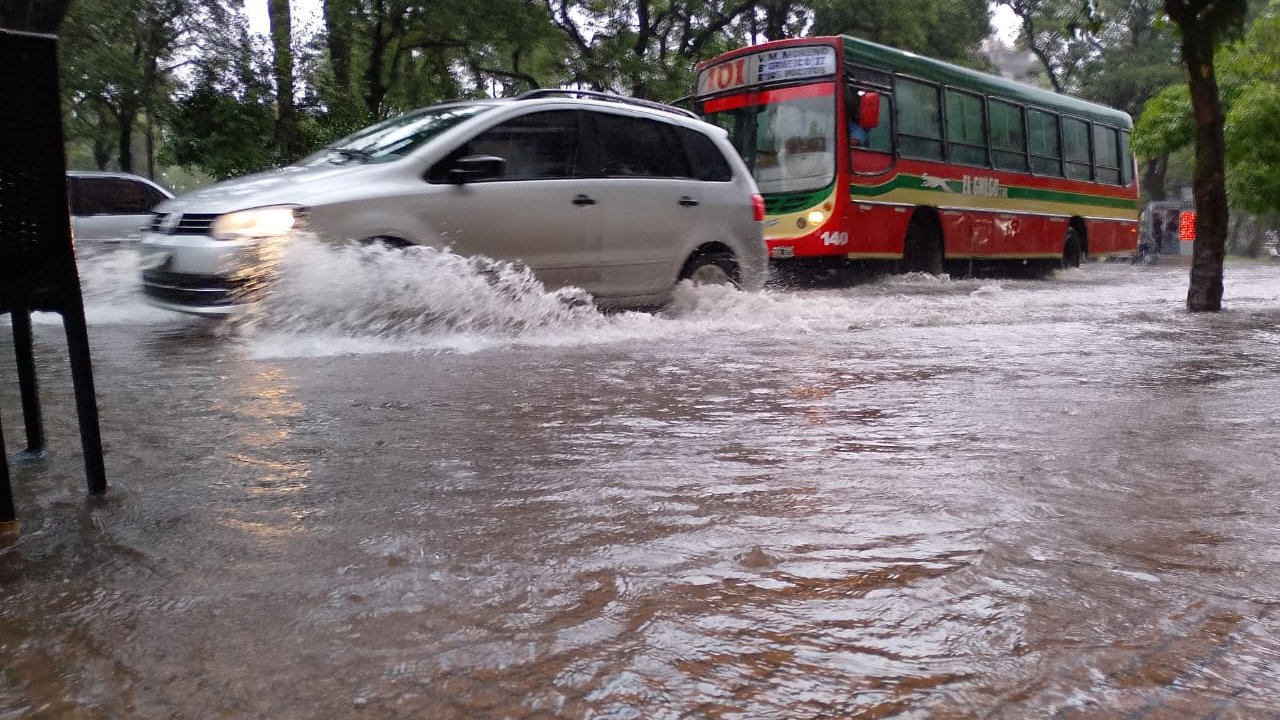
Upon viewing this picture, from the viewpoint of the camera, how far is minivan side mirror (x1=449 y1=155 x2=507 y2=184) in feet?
22.0

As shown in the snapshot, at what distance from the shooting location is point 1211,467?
11.7ft

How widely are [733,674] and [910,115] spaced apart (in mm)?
12847

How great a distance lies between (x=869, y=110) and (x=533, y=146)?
626 cm

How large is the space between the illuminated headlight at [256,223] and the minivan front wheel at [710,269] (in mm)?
3089

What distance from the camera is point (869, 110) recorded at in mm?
12469

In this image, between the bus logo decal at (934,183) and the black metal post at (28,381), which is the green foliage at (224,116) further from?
the black metal post at (28,381)

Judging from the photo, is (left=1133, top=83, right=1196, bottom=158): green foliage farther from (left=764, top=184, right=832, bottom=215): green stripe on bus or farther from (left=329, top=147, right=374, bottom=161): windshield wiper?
(left=329, top=147, right=374, bottom=161): windshield wiper

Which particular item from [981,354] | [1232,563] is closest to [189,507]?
[1232,563]

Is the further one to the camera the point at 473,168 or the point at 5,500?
the point at 473,168

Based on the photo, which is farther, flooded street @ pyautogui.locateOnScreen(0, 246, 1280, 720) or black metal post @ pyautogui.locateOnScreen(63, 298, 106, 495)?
black metal post @ pyautogui.locateOnScreen(63, 298, 106, 495)

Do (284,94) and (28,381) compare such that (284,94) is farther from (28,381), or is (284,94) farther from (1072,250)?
(28,381)

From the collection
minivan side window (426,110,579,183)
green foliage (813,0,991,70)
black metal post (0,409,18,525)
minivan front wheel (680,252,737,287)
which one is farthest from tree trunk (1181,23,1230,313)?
green foliage (813,0,991,70)

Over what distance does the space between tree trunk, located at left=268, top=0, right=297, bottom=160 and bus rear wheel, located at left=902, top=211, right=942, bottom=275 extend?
1045cm

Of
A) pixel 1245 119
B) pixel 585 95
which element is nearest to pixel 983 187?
pixel 1245 119
